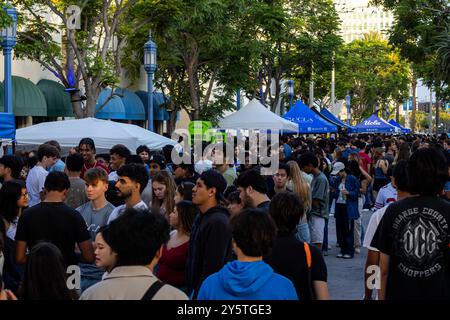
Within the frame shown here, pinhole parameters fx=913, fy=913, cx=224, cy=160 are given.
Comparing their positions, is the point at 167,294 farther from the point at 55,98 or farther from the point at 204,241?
the point at 55,98

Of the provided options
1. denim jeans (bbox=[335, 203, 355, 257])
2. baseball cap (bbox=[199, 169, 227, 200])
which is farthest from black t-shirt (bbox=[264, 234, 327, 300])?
denim jeans (bbox=[335, 203, 355, 257])

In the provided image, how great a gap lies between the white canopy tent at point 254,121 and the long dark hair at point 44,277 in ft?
67.2

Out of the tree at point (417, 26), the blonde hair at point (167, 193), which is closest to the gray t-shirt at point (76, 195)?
the blonde hair at point (167, 193)

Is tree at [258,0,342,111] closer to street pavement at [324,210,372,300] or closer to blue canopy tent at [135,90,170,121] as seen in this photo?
blue canopy tent at [135,90,170,121]

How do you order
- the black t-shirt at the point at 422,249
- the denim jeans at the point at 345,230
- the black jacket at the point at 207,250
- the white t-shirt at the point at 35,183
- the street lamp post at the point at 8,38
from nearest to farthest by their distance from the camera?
the black t-shirt at the point at 422,249 → the black jacket at the point at 207,250 → the white t-shirt at the point at 35,183 → the denim jeans at the point at 345,230 → the street lamp post at the point at 8,38

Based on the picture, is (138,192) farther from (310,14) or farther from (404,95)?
(404,95)

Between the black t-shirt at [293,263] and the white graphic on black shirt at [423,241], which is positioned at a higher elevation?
the white graphic on black shirt at [423,241]

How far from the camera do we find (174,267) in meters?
6.76

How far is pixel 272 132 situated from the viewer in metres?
26.6

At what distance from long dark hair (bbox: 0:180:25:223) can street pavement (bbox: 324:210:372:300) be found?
181 inches

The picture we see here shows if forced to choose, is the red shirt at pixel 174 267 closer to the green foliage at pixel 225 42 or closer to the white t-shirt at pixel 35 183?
the white t-shirt at pixel 35 183

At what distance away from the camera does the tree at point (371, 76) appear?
81.1 m

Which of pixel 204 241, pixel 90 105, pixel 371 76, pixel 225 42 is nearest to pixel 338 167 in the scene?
pixel 204 241

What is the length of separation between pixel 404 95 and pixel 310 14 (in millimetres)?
47224
